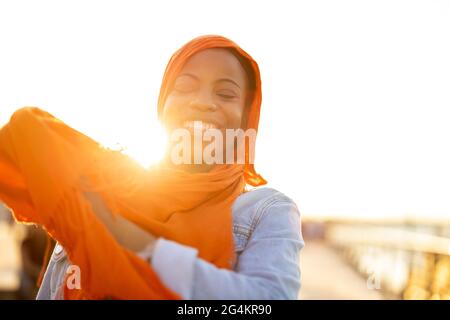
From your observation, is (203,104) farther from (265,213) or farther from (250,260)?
(250,260)

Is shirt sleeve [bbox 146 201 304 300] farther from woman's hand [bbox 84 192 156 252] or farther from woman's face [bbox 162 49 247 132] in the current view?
woman's face [bbox 162 49 247 132]

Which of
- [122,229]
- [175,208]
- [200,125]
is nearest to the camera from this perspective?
[122,229]

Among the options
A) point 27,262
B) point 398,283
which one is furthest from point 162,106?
point 398,283

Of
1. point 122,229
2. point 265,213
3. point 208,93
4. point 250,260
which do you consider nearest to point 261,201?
point 265,213

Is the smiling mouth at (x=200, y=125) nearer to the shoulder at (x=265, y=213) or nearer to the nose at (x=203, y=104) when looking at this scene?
the nose at (x=203, y=104)

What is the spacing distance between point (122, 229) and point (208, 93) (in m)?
0.57

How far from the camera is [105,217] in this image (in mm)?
1528

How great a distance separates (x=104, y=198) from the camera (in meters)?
1.55

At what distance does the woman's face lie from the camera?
6.18 ft

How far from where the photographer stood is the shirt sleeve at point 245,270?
1495 millimetres

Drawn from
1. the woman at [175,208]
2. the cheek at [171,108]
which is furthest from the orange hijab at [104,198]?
the cheek at [171,108]

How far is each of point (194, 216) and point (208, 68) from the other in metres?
0.48

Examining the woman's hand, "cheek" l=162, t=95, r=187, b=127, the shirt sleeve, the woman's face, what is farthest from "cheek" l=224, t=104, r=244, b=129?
the woman's hand

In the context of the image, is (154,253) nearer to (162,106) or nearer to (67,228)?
(67,228)
